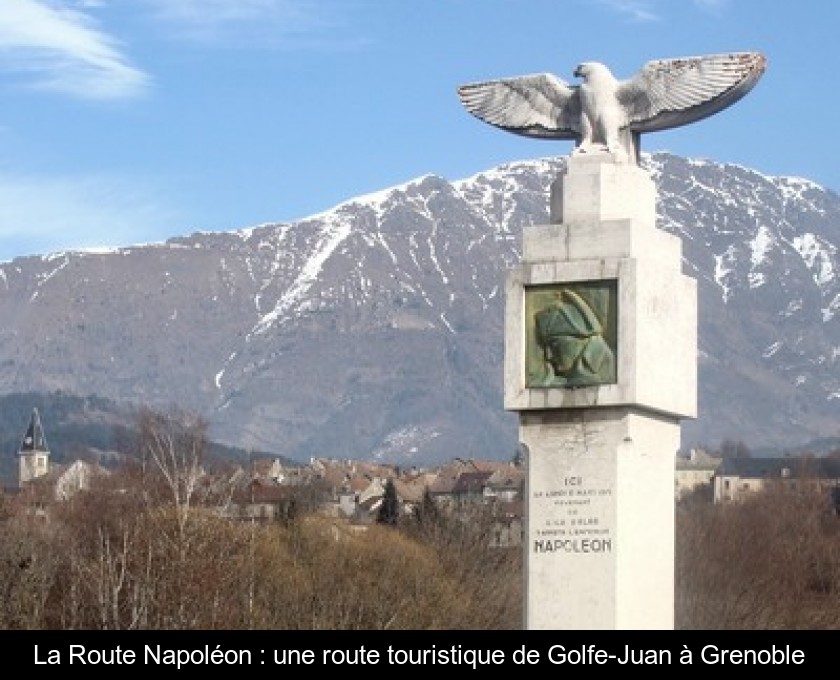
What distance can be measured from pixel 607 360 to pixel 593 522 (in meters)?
1.62

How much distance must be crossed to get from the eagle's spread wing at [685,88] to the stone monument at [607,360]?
0.6 inches

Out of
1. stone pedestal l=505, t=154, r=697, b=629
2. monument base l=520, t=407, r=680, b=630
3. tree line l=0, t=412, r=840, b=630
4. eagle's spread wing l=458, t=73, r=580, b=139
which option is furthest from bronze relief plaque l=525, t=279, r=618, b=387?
tree line l=0, t=412, r=840, b=630

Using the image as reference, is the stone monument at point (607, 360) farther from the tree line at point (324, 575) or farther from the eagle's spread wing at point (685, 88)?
the tree line at point (324, 575)

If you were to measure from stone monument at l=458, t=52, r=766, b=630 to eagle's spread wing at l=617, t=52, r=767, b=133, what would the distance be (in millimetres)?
14

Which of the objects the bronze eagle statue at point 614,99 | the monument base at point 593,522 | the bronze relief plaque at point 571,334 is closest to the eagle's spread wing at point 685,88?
the bronze eagle statue at point 614,99

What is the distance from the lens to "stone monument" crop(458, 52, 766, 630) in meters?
27.5

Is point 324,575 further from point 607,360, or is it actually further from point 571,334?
point 607,360

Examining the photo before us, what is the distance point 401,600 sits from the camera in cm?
6969

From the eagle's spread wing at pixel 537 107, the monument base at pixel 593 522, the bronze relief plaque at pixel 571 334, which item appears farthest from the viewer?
the eagle's spread wing at pixel 537 107

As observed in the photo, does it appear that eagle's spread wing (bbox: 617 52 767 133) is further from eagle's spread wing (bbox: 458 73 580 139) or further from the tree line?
the tree line

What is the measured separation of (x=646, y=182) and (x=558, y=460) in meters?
3.05

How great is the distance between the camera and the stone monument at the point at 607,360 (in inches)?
1084

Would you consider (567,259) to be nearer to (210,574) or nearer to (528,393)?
(528,393)
